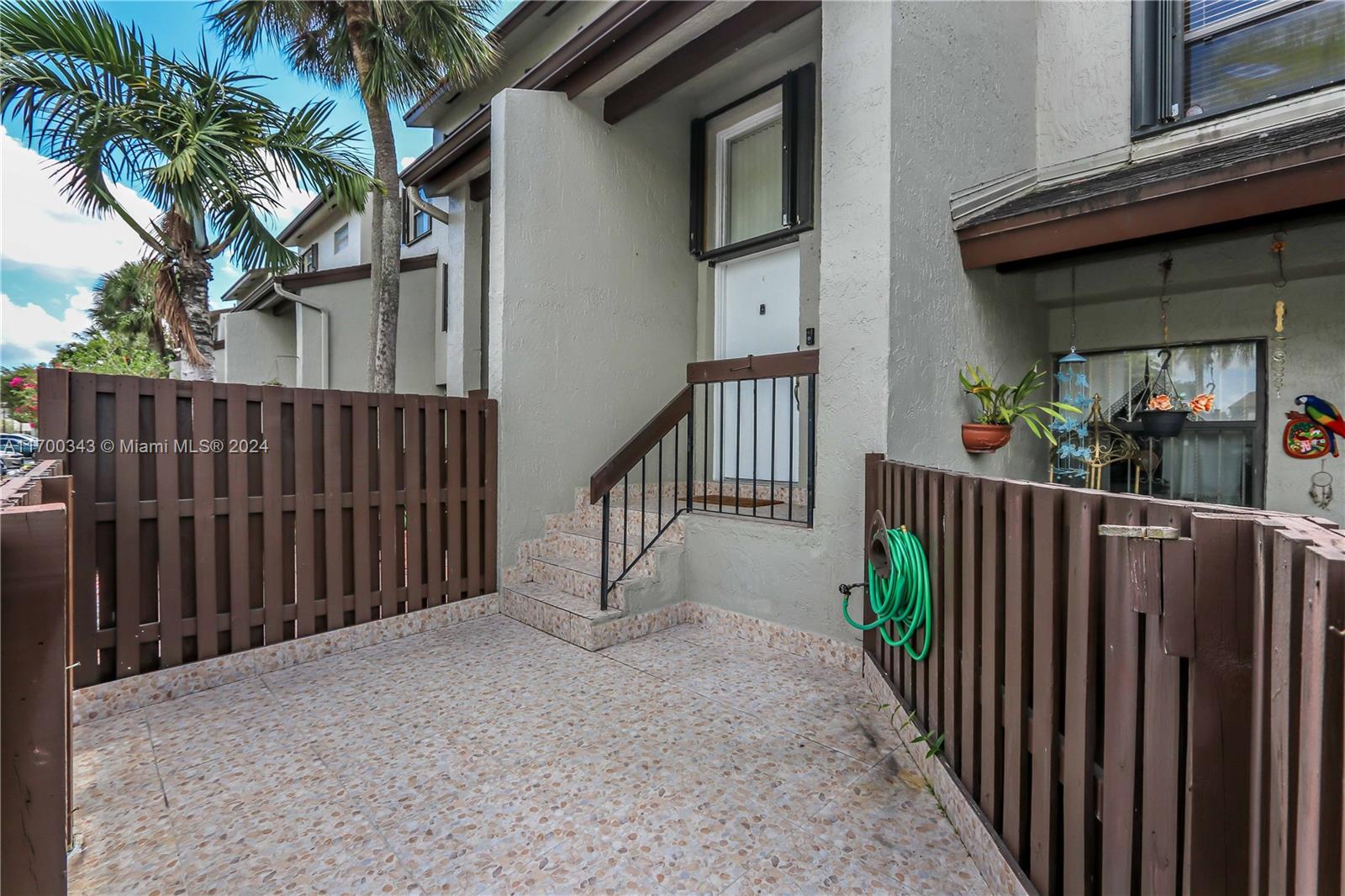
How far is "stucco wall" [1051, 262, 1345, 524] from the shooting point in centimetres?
350

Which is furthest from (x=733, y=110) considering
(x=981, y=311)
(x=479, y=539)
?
(x=479, y=539)

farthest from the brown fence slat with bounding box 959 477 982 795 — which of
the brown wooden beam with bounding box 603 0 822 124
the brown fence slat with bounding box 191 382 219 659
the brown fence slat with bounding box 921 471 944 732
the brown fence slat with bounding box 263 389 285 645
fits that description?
the brown fence slat with bounding box 191 382 219 659

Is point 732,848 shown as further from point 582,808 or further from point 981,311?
point 981,311

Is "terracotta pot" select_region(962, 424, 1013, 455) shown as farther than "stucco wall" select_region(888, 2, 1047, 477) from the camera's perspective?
Yes

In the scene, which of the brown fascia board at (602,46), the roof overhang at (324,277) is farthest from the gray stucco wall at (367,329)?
the brown fascia board at (602,46)

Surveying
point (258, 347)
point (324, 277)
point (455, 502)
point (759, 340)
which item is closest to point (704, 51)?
point (759, 340)

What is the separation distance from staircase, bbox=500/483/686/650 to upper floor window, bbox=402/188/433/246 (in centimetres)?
716

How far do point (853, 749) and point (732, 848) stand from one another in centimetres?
84

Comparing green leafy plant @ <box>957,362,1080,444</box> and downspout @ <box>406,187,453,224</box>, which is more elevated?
downspout @ <box>406,187,453,224</box>

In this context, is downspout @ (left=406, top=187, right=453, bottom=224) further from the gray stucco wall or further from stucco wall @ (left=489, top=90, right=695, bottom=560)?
the gray stucco wall

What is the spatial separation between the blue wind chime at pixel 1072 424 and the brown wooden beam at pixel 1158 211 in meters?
1.25

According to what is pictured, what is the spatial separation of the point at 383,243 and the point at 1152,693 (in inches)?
307

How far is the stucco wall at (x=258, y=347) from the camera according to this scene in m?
12.0

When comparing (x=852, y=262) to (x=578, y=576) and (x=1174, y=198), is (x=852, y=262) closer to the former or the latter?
(x=1174, y=198)
